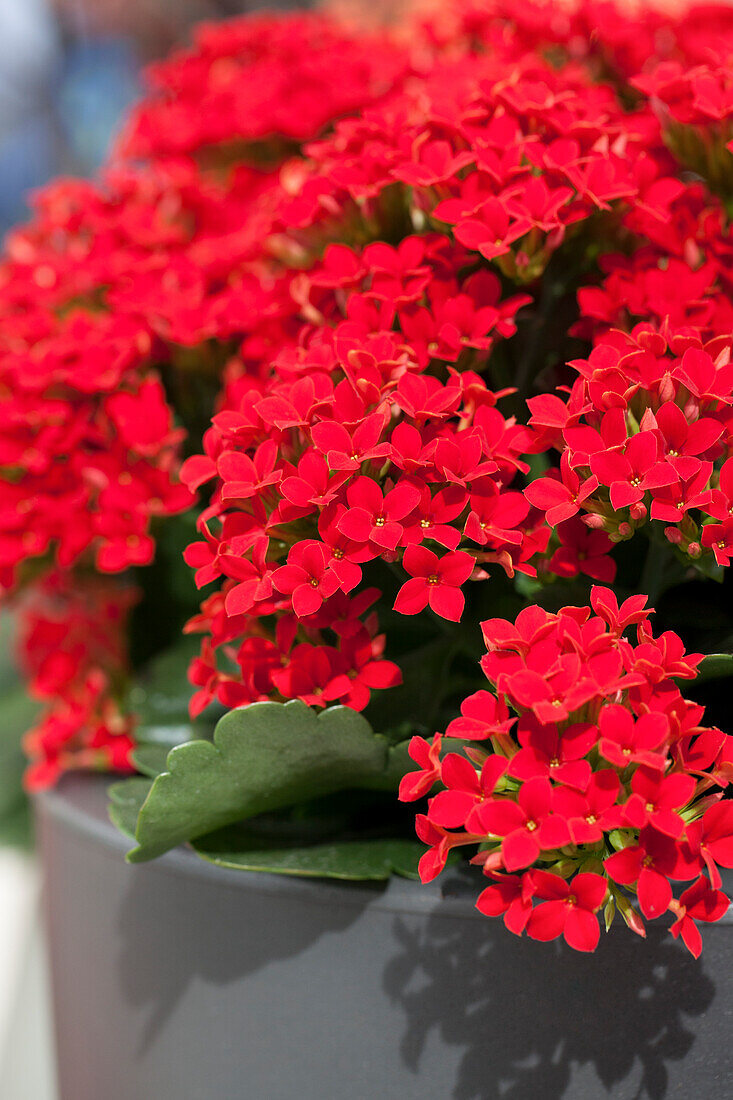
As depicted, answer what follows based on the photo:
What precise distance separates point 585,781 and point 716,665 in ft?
0.28

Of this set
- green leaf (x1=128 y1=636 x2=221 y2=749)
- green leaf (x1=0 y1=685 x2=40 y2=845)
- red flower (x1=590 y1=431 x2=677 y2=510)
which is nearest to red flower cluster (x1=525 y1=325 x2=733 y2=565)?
red flower (x1=590 y1=431 x2=677 y2=510)

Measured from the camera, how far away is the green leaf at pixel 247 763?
0.34 metres

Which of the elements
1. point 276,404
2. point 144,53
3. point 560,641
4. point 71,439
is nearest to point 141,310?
point 71,439

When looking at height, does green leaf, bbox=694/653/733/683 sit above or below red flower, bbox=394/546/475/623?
below

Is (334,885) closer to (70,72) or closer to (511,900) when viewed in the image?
(511,900)

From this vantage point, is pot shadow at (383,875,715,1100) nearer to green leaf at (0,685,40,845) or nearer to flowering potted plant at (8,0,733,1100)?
flowering potted plant at (8,0,733,1100)

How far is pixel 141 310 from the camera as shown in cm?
48

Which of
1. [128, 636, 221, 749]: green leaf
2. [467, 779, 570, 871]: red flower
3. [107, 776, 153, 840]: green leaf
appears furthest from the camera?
[128, 636, 221, 749]: green leaf

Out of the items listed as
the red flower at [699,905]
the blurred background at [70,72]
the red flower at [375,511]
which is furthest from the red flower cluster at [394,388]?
the blurred background at [70,72]

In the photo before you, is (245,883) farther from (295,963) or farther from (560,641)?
(560,641)

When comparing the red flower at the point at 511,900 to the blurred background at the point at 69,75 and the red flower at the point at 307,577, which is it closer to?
the red flower at the point at 307,577

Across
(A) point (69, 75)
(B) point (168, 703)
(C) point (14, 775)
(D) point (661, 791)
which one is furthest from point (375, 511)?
(A) point (69, 75)

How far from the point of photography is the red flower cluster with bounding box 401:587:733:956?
28 centimetres

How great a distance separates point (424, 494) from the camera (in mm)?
322
